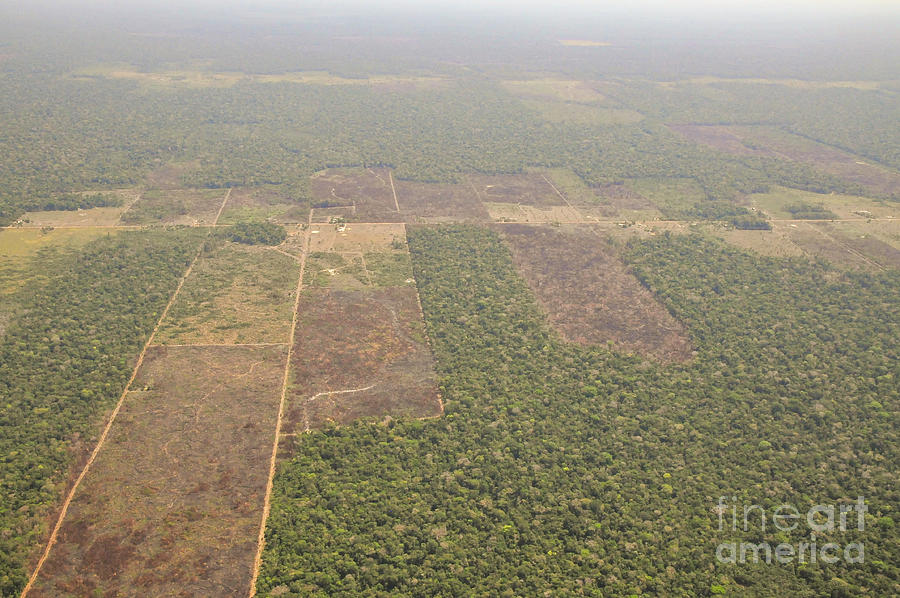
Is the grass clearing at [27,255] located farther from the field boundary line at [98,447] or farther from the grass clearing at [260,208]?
the grass clearing at [260,208]

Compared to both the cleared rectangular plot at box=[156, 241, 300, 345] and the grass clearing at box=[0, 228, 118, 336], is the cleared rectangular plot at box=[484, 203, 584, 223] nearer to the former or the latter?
the cleared rectangular plot at box=[156, 241, 300, 345]

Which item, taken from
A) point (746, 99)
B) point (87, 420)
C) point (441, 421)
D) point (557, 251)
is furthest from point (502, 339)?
point (746, 99)

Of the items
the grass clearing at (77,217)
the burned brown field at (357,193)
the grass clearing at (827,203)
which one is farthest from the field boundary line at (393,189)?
the grass clearing at (827,203)

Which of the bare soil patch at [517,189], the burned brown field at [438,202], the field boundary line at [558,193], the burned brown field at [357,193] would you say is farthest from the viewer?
the bare soil patch at [517,189]

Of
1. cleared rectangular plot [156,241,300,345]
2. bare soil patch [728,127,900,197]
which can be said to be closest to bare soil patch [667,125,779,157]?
bare soil patch [728,127,900,197]

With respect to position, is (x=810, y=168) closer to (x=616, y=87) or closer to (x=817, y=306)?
(x=817, y=306)
